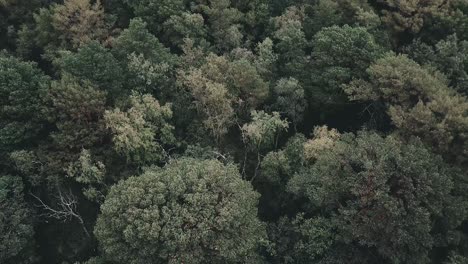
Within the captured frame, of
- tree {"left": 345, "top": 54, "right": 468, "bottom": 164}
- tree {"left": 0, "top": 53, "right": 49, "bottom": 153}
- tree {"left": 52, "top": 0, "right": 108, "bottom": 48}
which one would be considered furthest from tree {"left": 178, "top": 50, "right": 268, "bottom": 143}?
tree {"left": 0, "top": 53, "right": 49, "bottom": 153}

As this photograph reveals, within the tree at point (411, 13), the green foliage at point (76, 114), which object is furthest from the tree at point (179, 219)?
the tree at point (411, 13)

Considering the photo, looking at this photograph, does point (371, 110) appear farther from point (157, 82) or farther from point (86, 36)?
point (86, 36)

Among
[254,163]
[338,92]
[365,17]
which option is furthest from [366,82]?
[254,163]

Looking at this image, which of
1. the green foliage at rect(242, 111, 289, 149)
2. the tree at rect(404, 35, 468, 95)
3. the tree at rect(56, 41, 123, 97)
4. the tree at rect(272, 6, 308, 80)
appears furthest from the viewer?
the tree at rect(272, 6, 308, 80)

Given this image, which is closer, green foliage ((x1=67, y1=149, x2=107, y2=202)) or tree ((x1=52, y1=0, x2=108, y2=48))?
green foliage ((x1=67, y1=149, x2=107, y2=202))

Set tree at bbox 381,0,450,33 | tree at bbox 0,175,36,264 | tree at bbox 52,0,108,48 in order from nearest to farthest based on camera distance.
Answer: tree at bbox 0,175,36,264, tree at bbox 381,0,450,33, tree at bbox 52,0,108,48

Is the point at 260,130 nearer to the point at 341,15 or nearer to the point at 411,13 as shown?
the point at 341,15

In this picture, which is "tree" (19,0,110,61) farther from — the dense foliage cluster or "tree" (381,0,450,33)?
"tree" (381,0,450,33)
